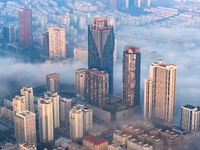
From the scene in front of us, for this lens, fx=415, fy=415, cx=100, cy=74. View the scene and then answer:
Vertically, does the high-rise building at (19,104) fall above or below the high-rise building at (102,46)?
below

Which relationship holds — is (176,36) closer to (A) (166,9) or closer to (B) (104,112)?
(A) (166,9)

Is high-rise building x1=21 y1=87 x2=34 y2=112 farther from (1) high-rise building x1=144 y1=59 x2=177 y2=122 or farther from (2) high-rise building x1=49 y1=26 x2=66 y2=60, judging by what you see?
(2) high-rise building x1=49 y1=26 x2=66 y2=60

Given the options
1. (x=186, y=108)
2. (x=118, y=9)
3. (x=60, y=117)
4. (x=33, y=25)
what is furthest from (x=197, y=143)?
(x=33, y=25)

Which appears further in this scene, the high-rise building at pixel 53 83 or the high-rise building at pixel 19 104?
the high-rise building at pixel 53 83

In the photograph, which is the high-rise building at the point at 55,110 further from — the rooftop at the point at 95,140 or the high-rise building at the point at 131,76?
the high-rise building at the point at 131,76

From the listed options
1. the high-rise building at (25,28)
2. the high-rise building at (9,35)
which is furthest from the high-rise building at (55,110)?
the high-rise building at (9,35)

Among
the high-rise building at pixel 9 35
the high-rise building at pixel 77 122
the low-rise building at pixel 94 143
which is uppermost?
the high-rise building at pixel 9 35

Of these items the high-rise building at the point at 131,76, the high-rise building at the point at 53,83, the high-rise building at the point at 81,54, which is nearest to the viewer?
the high-rise building at the point at 131,76
